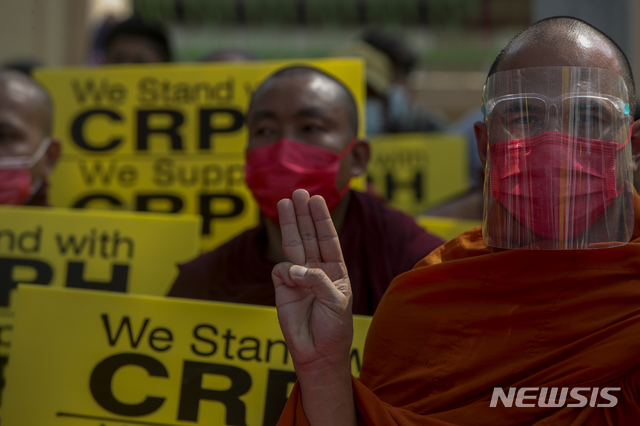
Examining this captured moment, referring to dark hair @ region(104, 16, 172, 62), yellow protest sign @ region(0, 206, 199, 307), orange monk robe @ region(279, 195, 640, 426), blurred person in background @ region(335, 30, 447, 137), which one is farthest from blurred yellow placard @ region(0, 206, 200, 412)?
blurred person in background @ region(335, 30, 447, 137)

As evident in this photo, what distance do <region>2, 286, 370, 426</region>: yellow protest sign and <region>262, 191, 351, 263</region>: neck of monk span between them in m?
0.49

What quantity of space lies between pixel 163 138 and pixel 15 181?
2.86ft

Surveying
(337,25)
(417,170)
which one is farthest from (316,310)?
(337,25)

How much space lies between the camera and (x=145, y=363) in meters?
2.39

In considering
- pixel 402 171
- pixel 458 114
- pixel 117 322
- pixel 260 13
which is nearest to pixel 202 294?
pixel 117 322

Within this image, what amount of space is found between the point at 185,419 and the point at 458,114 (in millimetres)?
8205

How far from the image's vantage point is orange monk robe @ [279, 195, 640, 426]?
170cm

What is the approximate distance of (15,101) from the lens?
369 cm

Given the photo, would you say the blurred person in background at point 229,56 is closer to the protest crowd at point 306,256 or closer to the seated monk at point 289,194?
the protest crowd at point 306,256

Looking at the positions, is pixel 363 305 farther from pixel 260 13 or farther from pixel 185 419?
pixel 260 13

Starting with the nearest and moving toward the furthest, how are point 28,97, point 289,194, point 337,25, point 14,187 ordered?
point 289,194, point 14,187, point 28,97, point 337,25

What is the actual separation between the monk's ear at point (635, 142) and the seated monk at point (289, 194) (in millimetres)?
962

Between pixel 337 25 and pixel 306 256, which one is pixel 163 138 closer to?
pixel 306 256

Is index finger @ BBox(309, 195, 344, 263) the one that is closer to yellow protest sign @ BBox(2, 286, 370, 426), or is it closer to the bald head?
yellow protest sign @ BBox(2, 286, 370, 426)
